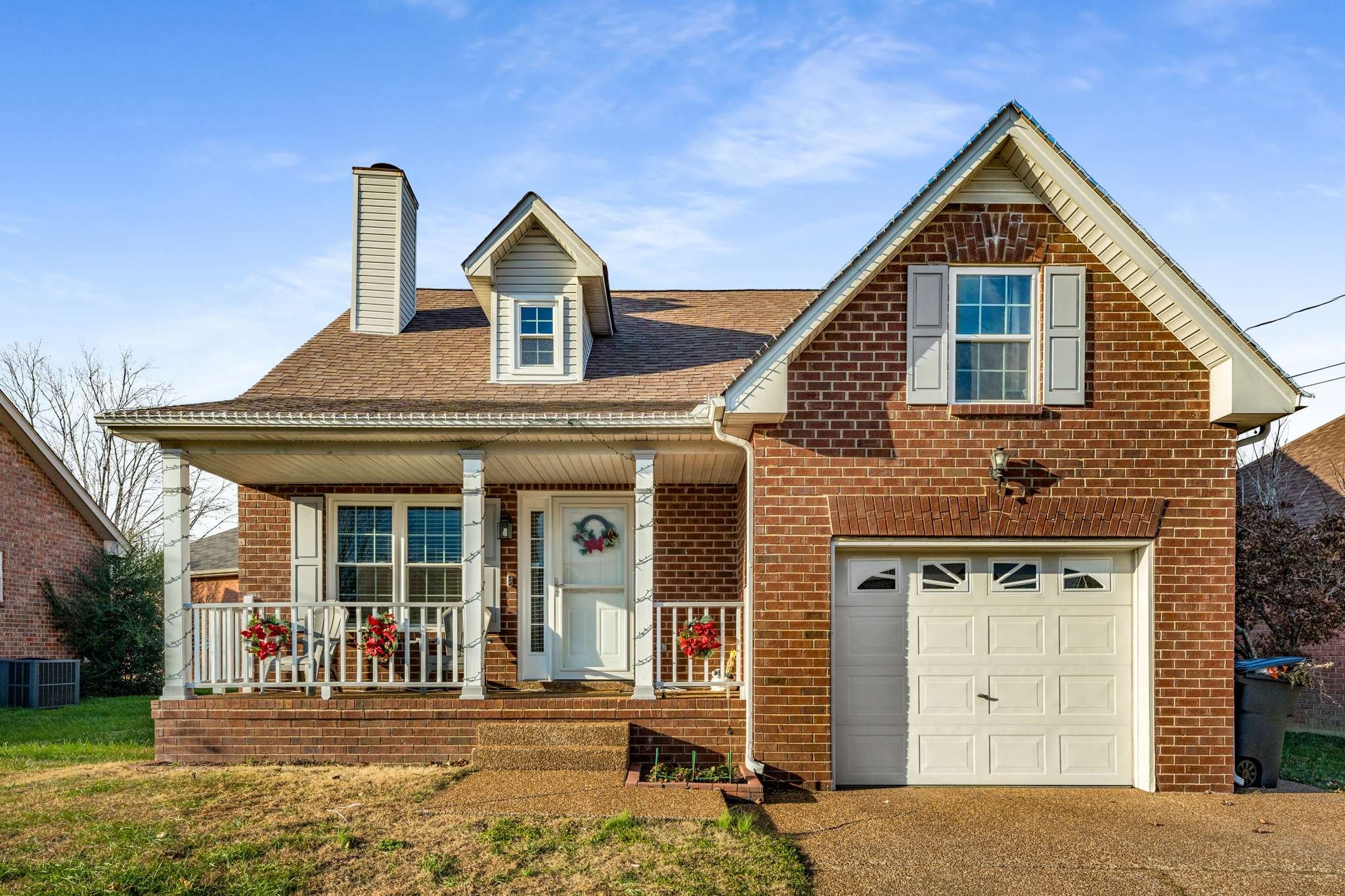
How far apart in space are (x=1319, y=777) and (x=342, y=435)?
10087 millimetres

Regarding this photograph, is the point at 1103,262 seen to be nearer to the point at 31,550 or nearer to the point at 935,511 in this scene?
the point at 935,511

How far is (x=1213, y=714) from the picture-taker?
28.4 ft

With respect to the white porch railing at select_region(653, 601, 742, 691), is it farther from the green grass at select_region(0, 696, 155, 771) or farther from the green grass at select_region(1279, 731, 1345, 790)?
the green grass at select_region(1279, 731, 1345, 790)

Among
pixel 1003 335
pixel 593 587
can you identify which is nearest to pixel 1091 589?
pixel 1003 335

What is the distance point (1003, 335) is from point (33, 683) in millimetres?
16079

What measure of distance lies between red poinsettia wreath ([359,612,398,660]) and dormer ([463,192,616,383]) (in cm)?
316

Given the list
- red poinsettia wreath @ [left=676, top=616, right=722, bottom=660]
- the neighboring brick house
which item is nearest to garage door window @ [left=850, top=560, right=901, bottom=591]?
red poinsettia wreath @ [left=676, top=616, right=722, bottom=660]

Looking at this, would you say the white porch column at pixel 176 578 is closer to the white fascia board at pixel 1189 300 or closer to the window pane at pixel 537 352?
the window pane at pixel 537 352

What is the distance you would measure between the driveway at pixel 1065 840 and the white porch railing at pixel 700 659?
159cm

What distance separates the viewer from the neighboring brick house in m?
17.1

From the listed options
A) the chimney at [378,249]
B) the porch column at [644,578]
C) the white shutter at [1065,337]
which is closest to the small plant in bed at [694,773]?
the porch column at [644,578]

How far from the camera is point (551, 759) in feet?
28.9

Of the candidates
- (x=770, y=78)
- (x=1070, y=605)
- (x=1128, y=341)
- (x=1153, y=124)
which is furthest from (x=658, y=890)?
(x=1153, y=124)

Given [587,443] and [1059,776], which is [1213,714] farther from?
[587,443]
